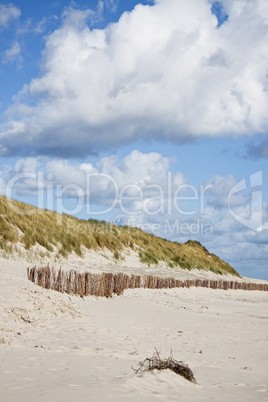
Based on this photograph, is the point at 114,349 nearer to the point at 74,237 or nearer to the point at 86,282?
the point at 86,282

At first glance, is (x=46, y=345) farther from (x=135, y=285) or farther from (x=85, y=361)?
(x=135, y=285)

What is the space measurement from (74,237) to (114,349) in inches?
748

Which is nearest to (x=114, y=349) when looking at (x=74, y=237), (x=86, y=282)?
(x=86, y=282)

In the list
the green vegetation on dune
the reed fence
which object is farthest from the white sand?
the green vegetation on dune

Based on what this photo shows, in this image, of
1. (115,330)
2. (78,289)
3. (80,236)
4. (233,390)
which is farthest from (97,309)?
(80,236)

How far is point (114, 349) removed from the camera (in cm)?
786

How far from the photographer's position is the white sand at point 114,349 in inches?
189

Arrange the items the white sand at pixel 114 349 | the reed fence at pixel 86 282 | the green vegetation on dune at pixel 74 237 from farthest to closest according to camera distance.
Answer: the green vegetation on dune at pixel 74 237 < the reed fence at pixel 86 282 < the white sand at pixel 114 349

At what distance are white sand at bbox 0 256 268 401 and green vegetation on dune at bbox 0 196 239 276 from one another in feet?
28.5

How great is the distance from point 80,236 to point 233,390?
22.6 metres

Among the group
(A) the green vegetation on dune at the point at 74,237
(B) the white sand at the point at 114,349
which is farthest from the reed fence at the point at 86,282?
(A) the green vegetation on dune at the point at 74,237

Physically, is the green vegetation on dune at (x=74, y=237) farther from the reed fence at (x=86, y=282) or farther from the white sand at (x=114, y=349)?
the white sand at (x=114, y=349)

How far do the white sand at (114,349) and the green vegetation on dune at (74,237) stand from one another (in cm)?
870

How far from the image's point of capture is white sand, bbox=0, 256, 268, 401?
15.8 feet
